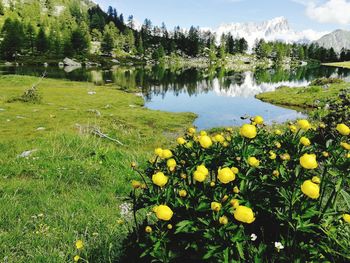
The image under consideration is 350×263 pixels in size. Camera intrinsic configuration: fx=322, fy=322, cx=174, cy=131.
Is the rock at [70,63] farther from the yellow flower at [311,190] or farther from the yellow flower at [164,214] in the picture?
the yellow flower at [311,190]

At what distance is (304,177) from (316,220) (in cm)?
44

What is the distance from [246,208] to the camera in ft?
8.59

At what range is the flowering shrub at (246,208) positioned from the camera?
2.83 metres

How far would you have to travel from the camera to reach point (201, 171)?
3023 mm

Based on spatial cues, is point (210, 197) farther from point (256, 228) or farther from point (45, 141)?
point (45, 141)

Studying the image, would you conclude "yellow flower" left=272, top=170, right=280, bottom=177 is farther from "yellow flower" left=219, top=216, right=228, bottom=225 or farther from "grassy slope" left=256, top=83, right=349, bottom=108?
"grassy slope" left=256, top=83, right=349, bottom=108

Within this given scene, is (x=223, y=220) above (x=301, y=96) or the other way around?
above

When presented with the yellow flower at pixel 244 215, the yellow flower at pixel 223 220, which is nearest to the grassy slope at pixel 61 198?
the yellow flower at pixel 223 220

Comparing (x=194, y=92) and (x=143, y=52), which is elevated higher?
(x=143, y=52)

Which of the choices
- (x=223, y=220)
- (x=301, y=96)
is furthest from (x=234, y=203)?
(x=301, y=96)

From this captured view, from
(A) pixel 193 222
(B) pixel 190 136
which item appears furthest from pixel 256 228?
(B) pixel 190 136

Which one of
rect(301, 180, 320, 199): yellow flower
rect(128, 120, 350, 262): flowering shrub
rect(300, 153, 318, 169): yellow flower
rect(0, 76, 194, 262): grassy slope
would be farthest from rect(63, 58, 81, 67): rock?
rect(301, 180, 320, 199): yellow flower

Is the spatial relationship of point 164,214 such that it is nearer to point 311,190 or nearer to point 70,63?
point 311,190

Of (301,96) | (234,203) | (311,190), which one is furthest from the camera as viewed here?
(301,96)
